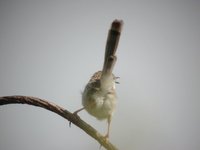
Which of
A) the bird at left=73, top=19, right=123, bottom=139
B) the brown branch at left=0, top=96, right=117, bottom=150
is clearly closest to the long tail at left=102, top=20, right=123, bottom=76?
A: the bird at left=73, top=19, right=123, bottom=139

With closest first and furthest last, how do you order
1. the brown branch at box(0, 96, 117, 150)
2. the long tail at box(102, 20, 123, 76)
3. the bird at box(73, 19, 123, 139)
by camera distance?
the brown branch at box(0, 96, 117, 150)
the long tail at box(102, 20, 123, 76)
the bird at box(73, 19, 123, 139)

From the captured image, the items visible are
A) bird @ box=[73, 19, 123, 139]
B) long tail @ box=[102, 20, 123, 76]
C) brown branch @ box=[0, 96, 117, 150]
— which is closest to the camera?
brown branch @ box=[0, 96, 117, 150]

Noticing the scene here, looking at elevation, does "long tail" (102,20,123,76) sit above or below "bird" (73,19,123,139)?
above

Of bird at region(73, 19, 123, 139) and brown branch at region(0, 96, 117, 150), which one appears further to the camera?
bird at region(73, 19, 123, 139)

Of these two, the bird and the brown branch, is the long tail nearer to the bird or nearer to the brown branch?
the bird

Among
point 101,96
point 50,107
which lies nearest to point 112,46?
point 101,96

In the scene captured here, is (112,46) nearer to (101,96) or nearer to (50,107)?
(101,96)

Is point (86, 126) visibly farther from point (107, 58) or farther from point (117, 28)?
point (107, 58)

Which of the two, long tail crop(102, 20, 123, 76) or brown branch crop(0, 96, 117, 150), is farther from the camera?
long tail crop(102, 20, 123, 76)
